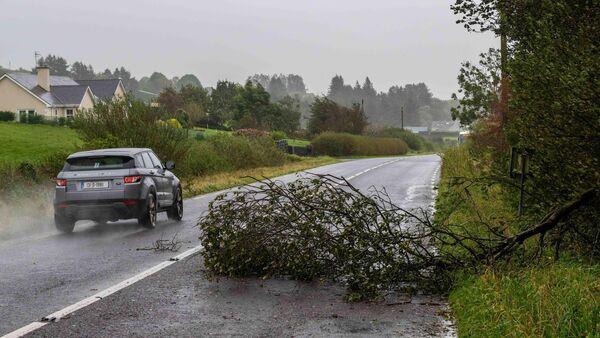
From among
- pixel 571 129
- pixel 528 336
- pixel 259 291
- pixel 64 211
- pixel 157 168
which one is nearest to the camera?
Result: pixel 528 336

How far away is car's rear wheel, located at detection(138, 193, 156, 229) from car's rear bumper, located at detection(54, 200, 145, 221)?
23cm

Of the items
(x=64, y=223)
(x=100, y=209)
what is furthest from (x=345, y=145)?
(x=100, y=209)

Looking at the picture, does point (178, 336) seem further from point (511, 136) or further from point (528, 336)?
point (511, 136)

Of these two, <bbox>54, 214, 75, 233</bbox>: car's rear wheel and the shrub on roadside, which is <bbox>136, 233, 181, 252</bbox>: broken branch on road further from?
the shrub on roadside

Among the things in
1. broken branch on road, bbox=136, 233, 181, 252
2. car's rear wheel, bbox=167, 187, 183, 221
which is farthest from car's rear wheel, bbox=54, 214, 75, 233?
broken branch on road, bbox=136, 233, 181, 252

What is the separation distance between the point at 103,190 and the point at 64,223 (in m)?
1.04

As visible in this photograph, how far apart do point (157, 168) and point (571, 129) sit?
31.6 feet

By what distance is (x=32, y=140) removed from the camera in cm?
4781

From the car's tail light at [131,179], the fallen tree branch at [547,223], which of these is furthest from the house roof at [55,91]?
the fallen tree branch at [547,223]

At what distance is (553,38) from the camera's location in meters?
7.96

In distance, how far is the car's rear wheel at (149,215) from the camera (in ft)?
45.4

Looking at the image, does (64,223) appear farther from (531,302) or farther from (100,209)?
(531,302)

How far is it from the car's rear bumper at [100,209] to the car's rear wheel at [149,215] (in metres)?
0.23

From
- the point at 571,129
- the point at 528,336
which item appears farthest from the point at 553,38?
the point at 528,336
